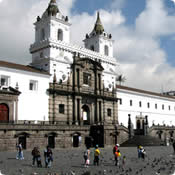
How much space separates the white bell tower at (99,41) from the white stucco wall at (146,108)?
819 centimetres

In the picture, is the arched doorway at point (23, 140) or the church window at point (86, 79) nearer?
the arched doorway at point (23, 140)

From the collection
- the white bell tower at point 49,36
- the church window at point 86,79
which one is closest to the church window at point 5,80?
the white bell tower at point 49,36

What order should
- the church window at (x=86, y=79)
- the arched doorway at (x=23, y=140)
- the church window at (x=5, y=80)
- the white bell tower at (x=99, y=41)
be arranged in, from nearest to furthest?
the arched doorway at (x=23, y=140), the church window at (x=5, y=80), the church window at (x=86, y=79), the white bell tower at (x=99, y=41)

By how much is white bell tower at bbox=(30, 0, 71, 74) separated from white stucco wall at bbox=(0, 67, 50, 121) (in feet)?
9.85

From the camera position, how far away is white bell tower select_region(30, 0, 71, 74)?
42625mm

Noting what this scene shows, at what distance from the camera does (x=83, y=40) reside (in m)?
54.9

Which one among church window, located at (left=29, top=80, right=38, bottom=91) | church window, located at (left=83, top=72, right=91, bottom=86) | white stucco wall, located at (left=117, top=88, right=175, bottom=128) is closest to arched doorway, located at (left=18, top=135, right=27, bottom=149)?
church window, located at (left=29, top=80, right=38, bottom=91)

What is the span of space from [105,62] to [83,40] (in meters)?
7.19

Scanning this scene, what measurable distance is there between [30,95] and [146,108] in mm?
30948

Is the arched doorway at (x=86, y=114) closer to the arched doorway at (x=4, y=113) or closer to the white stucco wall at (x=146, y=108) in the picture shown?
the white stucco wall at (x=146, y=108)

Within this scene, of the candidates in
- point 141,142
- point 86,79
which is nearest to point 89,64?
point 86,79

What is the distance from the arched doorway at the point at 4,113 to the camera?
3478 cm

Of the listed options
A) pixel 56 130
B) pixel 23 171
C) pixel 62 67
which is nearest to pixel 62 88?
pixel 62 67

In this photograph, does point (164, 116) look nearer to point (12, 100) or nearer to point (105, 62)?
point (105, 62)
